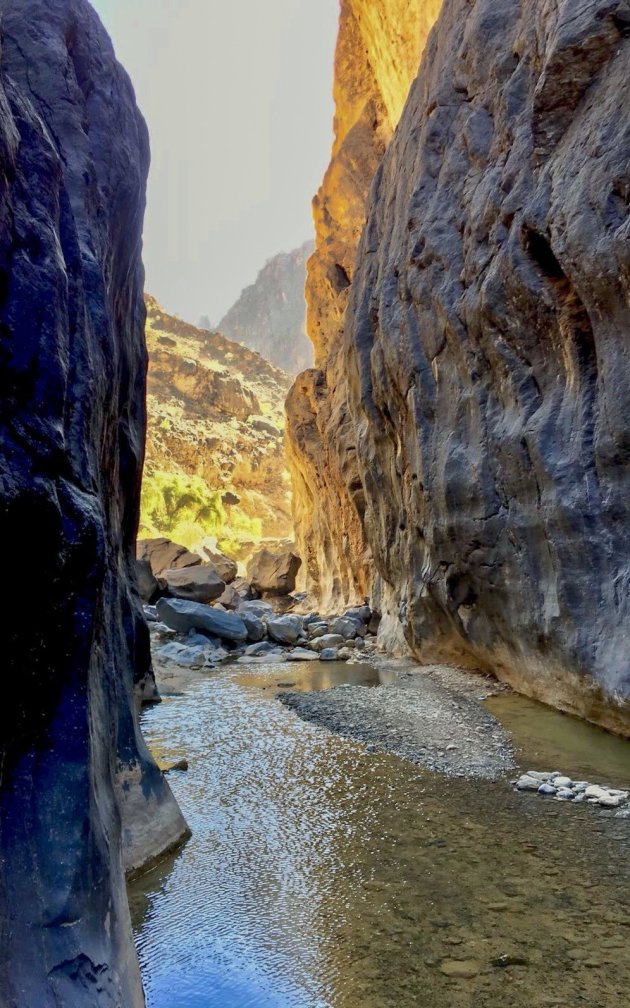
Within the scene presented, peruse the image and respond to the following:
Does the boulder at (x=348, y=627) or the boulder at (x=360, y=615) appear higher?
the boulder at (x=360, y=615)

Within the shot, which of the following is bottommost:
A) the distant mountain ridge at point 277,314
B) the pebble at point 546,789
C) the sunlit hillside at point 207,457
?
the pebble at point 546,789

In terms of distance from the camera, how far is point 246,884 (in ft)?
13.8

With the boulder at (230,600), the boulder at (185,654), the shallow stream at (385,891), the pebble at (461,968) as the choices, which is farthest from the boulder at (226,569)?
the pebble at (461,968)

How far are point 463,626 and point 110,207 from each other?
30.0ft

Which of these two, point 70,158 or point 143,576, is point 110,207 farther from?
point 143,576

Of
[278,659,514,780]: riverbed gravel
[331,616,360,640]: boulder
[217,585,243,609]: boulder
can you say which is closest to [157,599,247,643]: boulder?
[331,616,360,640]: boulder

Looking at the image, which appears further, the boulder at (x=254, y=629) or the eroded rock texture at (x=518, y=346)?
the boulder at (x=254, y=629)

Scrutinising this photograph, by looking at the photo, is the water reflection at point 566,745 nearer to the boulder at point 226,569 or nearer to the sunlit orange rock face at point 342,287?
the sunlit orange rock face at point 342,287

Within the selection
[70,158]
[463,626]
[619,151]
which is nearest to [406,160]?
[619,151]

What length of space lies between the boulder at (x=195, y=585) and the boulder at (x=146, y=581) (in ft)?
3.67

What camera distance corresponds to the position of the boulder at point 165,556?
3084 cm

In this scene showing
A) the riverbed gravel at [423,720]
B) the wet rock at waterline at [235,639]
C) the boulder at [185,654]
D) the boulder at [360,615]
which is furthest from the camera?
the boulder at [360,615]

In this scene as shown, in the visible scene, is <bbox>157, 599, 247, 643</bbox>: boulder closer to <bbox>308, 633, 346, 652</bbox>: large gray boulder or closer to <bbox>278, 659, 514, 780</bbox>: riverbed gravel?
<bbox>308, 633, 346, 652</bbox>: large gray boulder

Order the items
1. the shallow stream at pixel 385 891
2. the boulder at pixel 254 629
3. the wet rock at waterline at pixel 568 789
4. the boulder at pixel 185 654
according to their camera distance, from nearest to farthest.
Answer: the shallow stream at pixel 385 891 < the wet rock at waterline at pixel 568 789 < the boulder at pixel 185 654 < the boulder at pixel 254 629
